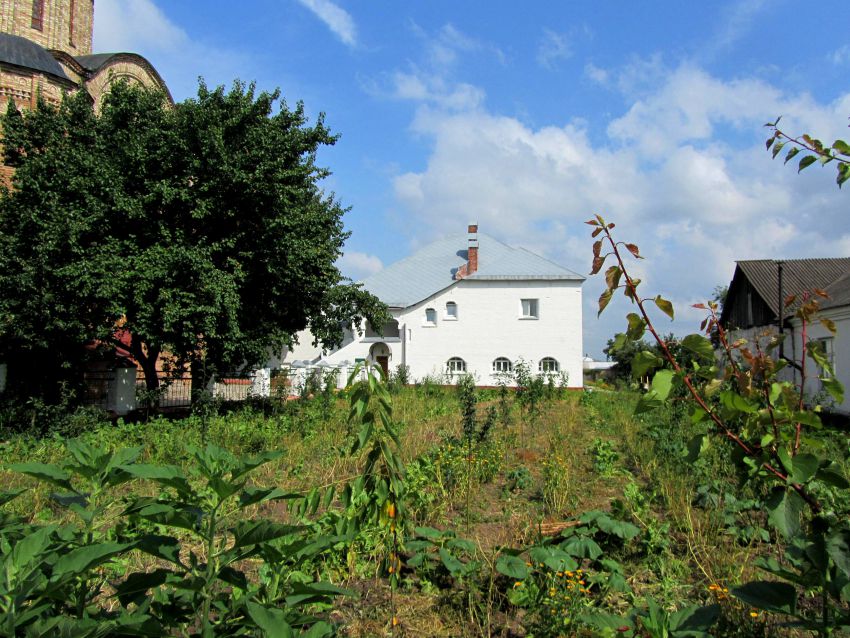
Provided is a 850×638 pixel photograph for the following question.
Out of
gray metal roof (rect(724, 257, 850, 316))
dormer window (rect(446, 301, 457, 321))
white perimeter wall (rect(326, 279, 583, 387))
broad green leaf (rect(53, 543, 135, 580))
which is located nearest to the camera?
broad green leaf (rect(53, 543, 135, 580))

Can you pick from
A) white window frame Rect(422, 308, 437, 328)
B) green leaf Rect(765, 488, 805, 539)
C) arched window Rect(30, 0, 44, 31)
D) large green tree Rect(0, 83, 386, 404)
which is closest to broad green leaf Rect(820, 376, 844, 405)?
green leaf Rect(765, 488, 805, 539)

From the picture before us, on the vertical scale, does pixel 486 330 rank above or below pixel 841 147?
above

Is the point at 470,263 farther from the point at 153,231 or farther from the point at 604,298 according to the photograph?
the point at 604,298

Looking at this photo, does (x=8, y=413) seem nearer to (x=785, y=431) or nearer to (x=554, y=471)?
(x=554, y=471)

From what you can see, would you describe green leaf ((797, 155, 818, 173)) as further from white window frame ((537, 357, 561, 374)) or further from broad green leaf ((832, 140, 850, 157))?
white window frame ((537, 357, 561, 374))

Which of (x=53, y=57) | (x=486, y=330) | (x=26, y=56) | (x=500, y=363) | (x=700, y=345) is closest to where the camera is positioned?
(x=700, y=345)

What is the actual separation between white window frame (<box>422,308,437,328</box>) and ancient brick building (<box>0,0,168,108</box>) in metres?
16.6

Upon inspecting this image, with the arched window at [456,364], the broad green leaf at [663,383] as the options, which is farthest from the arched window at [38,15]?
the broad green leaf at [663,383]

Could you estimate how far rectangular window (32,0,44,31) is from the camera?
21844 millimetres

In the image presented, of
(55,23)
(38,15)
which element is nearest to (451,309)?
(55,23)

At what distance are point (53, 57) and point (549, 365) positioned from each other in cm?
2517

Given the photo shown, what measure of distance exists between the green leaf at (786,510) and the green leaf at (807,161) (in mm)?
1007

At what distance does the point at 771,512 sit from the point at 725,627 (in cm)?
176

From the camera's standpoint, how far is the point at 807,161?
73.2 inches
